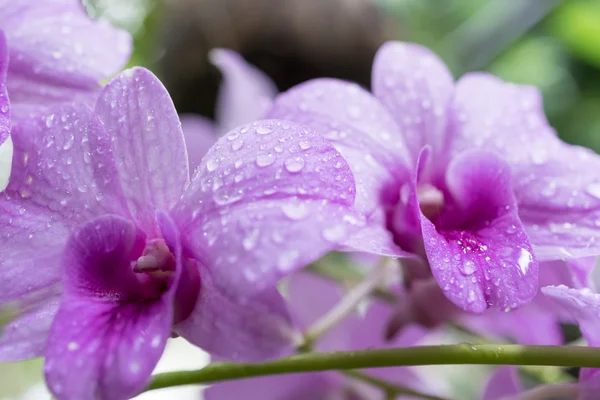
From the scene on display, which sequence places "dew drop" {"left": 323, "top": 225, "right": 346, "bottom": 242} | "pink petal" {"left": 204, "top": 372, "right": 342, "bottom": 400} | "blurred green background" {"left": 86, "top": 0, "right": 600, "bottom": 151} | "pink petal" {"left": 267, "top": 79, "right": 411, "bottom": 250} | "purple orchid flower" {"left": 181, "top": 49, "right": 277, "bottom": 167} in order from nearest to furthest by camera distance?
"dew drop" {"left": 323, "top": 225, "right": 346, "bottom": 242}, "pink petal" {"left": 267, "top": 79, "right": 411, "bottom": 250}, "pink petal" {"left": 204, "top": 372, "right": 342, "bottom": 400}, "purple orchid flower" {"left": 181, "top": 49, "right": 277, "bottom": 167}, "blurred green background" {"left": 86, "top": 0, "right": 600, "bottom": 151}

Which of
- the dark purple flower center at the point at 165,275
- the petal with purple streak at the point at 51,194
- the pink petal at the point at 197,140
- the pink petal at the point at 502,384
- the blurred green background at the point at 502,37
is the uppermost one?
the petal with purple streak at the point at 51,194

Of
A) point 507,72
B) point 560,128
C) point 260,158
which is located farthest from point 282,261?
point 507,72

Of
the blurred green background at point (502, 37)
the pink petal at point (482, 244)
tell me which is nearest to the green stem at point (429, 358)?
the pink petal at point (482, 244)

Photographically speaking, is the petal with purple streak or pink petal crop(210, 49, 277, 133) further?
pink petal crop(210, 49, 277, 133)

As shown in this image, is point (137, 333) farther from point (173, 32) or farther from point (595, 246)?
point (173, 32)

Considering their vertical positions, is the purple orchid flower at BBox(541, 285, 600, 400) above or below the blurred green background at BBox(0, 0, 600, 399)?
above

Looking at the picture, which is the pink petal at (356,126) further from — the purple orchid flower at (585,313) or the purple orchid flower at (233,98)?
the purple orchid flower at (233,98)

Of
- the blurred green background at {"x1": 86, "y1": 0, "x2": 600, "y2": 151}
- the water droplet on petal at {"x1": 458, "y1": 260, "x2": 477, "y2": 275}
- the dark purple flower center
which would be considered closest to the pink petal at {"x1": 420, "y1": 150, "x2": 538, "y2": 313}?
the water droplet on petal at {"x1": 458, "y1": 260, "x2": 477, "y2": 275}

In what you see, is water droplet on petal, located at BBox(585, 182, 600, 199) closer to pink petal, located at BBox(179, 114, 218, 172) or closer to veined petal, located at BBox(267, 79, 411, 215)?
veined petal, located at BBox(267, 79, 411, 215)
